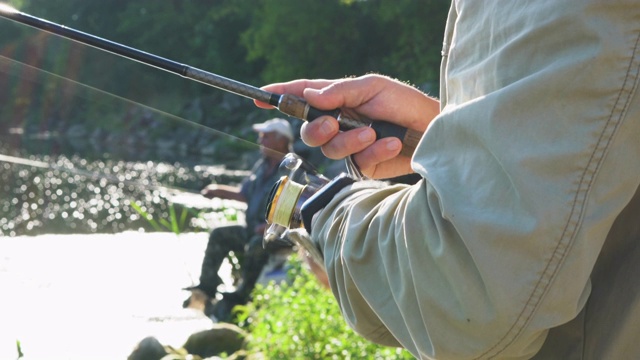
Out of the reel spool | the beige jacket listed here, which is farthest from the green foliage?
the beige jacket

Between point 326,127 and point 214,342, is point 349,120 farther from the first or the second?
A: point 214,342

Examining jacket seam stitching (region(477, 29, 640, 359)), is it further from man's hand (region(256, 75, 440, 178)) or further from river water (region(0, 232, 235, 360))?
river water (region(0, 232, 235, 360))

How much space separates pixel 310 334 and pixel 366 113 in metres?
2.84

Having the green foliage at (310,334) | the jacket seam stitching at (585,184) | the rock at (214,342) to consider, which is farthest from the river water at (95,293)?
the jacket seam stitching at (585,184)

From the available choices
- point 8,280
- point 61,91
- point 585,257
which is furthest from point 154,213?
point 585,257

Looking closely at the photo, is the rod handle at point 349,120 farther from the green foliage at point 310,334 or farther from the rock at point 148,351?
the rock at point 148,351

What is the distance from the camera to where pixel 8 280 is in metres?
7.93

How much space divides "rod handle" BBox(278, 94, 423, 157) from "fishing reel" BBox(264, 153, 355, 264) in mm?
97

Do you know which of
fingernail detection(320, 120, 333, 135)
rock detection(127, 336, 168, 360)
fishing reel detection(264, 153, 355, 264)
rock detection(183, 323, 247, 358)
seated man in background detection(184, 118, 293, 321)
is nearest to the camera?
fishing reel detection(264, 153, 355, 264)

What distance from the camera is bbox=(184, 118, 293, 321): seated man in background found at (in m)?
8.10

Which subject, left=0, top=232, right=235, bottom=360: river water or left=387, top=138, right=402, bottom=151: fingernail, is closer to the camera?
left=387, top=138, right=402, bottom=151: fingernail

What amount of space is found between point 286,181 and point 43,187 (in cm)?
1444

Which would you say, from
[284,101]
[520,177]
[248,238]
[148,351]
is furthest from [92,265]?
[520,177]

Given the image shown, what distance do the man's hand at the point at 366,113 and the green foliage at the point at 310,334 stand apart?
80.4 inches
